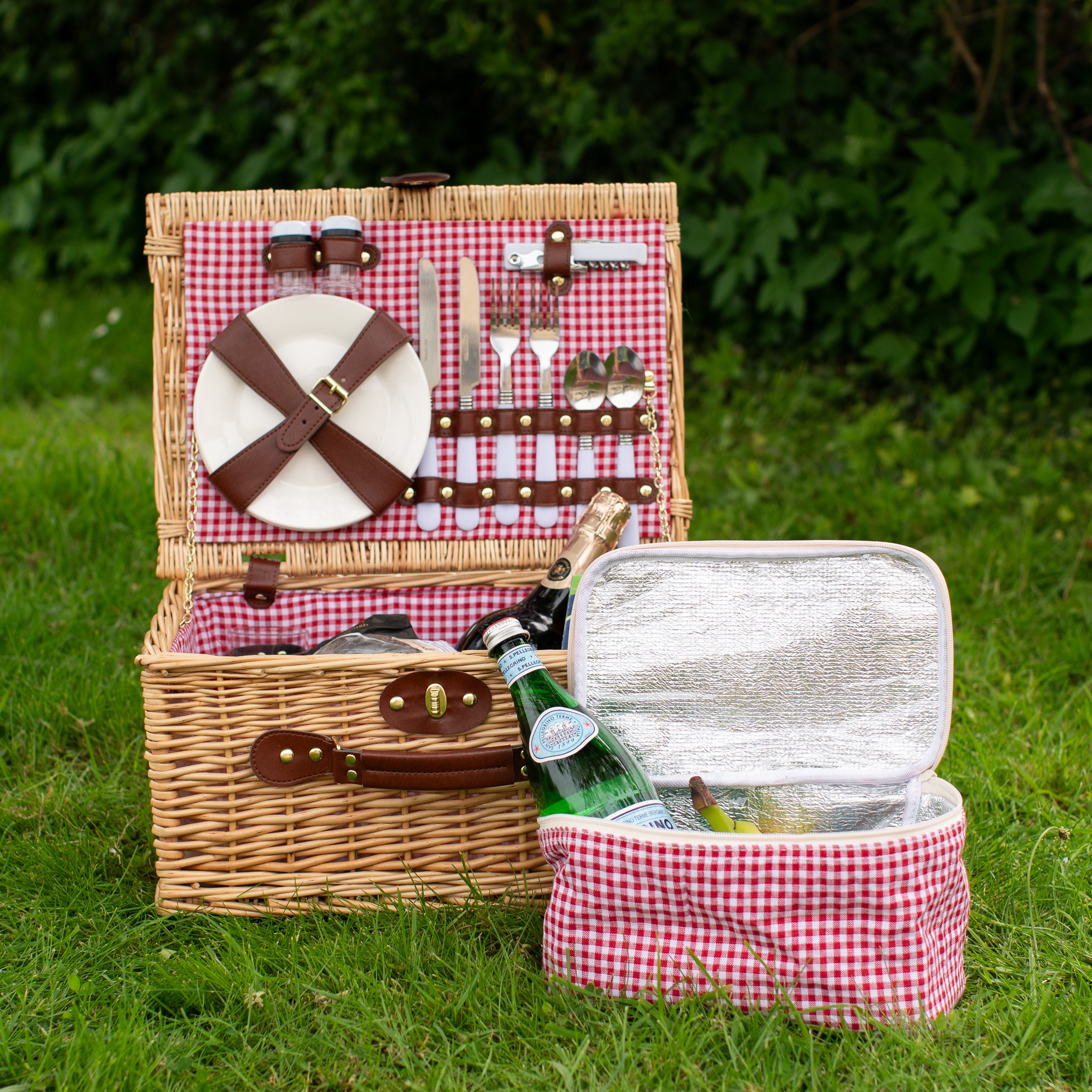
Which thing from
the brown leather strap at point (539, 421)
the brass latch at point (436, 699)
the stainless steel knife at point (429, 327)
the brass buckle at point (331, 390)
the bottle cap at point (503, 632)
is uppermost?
the stainless steel knife at point (429, 327)

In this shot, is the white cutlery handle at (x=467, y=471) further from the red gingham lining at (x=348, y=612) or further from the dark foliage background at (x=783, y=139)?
the dark foliage background at (x=783, y=139)

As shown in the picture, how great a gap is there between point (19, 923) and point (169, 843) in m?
0.22

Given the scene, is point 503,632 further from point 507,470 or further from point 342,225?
point 342,225

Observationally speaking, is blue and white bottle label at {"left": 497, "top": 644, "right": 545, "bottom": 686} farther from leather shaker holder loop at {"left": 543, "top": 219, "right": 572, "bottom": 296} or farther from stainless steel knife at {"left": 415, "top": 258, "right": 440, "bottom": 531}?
leather shaker holder loop at {"left": 543, "top": 219, "right": 572, "bottom": 296}

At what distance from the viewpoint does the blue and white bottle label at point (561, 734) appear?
1.33 m

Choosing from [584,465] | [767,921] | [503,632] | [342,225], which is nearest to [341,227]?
[342,225]

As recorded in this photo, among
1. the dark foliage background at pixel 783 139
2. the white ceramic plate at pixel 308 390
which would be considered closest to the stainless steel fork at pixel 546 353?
the white ceramic plate at pixel 308 390

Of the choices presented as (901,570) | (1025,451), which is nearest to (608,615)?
(901,570)

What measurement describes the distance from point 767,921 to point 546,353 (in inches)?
39.8

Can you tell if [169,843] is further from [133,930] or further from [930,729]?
[930,729]

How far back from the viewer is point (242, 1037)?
1220 millimetres

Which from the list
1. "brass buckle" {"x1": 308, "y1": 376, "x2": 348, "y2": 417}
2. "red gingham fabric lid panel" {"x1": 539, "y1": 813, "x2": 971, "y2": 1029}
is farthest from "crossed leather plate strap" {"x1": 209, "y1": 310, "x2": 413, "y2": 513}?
"red gingham fabric lid panel" {"x1": 539, "y1": 813, "x2": 971, "y2": 1029}

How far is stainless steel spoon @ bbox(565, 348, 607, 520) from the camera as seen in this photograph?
1.80 m

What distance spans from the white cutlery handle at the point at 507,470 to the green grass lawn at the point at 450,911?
2.19ft
